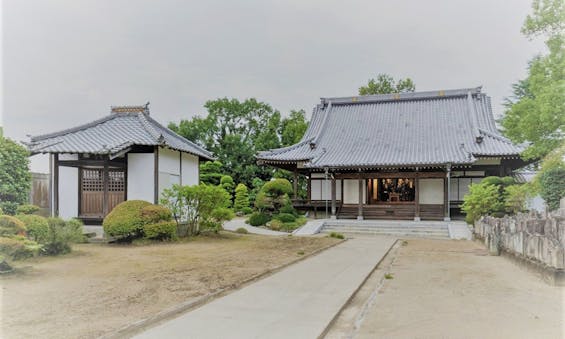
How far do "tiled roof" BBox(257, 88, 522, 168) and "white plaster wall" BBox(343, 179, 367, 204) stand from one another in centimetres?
174

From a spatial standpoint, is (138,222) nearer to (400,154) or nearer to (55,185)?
(55,185)

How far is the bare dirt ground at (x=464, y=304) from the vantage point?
4633 millimetres

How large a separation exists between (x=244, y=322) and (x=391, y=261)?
20.5ft

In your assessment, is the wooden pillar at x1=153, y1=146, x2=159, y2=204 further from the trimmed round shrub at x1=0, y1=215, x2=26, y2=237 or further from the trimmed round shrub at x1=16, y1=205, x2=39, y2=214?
the trimmed round shrub at x1=0, y1=215, x2=26, y2=237

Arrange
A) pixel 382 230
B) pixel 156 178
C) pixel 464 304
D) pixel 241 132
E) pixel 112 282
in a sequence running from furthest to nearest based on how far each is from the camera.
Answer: pixel 241 132 → pixel 382 230 → pixel 156 178 → pixel 112 282 → pixel 464 304

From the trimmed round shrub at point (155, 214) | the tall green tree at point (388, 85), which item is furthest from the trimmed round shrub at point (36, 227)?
the tall green tree at point (388, 85)

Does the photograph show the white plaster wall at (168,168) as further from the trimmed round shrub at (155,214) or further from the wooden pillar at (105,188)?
the trimmed round shrub at (155,214)

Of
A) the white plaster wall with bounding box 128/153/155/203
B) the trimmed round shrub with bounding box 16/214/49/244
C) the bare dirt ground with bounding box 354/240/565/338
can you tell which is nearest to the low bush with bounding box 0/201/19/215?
the white plaster wall with bounding box 128/153/155/203

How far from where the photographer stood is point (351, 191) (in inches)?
895

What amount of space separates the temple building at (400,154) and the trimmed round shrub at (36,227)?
13571 mm

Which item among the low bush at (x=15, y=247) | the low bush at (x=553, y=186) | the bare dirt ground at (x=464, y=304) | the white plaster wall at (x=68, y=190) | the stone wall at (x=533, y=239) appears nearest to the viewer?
the bare dirt ground at (x=464, y=304)

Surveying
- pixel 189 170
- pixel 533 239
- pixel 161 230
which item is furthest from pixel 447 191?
pixel 161 230

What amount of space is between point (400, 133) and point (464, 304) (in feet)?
60.6

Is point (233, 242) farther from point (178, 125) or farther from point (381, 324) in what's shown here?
point (178, 125)
